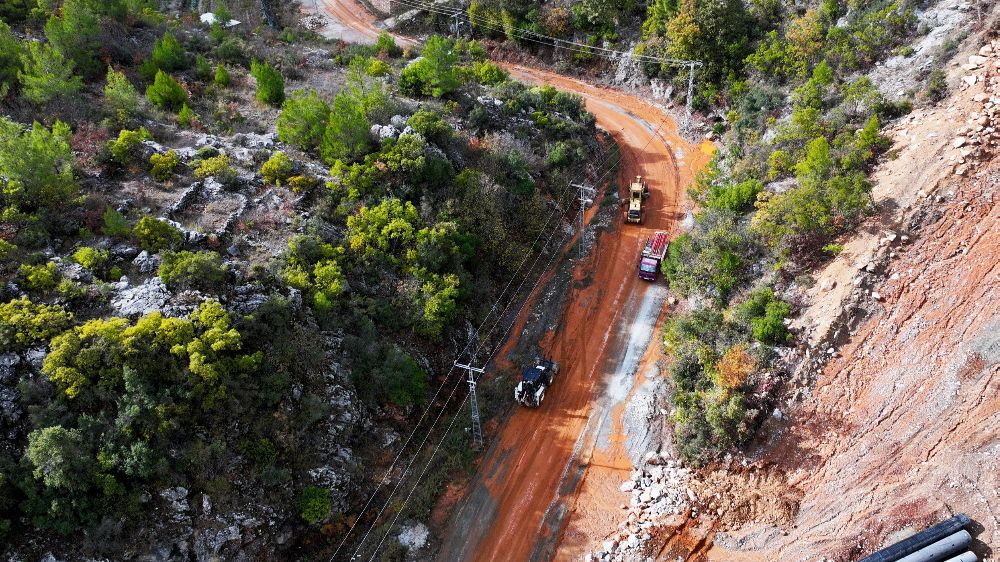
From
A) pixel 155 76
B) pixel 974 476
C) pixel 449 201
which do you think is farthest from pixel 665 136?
pixel 155 76

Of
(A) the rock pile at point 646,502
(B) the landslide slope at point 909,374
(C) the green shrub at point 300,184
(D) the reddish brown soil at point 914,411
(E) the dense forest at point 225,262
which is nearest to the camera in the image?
(E) the dense forest at point 225,262

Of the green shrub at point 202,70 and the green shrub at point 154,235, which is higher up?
the green shrub at point 202,70

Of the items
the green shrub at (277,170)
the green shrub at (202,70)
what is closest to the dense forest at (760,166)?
the green shrub at (277,170)

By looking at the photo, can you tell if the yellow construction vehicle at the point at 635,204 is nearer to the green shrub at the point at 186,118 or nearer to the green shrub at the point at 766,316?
the green shrub at the point at 766,316

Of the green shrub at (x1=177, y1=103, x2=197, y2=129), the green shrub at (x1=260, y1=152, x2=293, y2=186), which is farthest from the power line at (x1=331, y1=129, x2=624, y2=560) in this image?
the green shrub at (x1=177, y1=103, x2=197, y2=129)

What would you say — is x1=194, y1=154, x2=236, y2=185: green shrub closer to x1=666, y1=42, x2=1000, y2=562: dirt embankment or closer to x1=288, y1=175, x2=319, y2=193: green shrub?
x1=288, y1=175, x2=319, y2=193: green shrub

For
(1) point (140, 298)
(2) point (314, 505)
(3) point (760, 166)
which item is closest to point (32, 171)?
(1) point (140, 298)
